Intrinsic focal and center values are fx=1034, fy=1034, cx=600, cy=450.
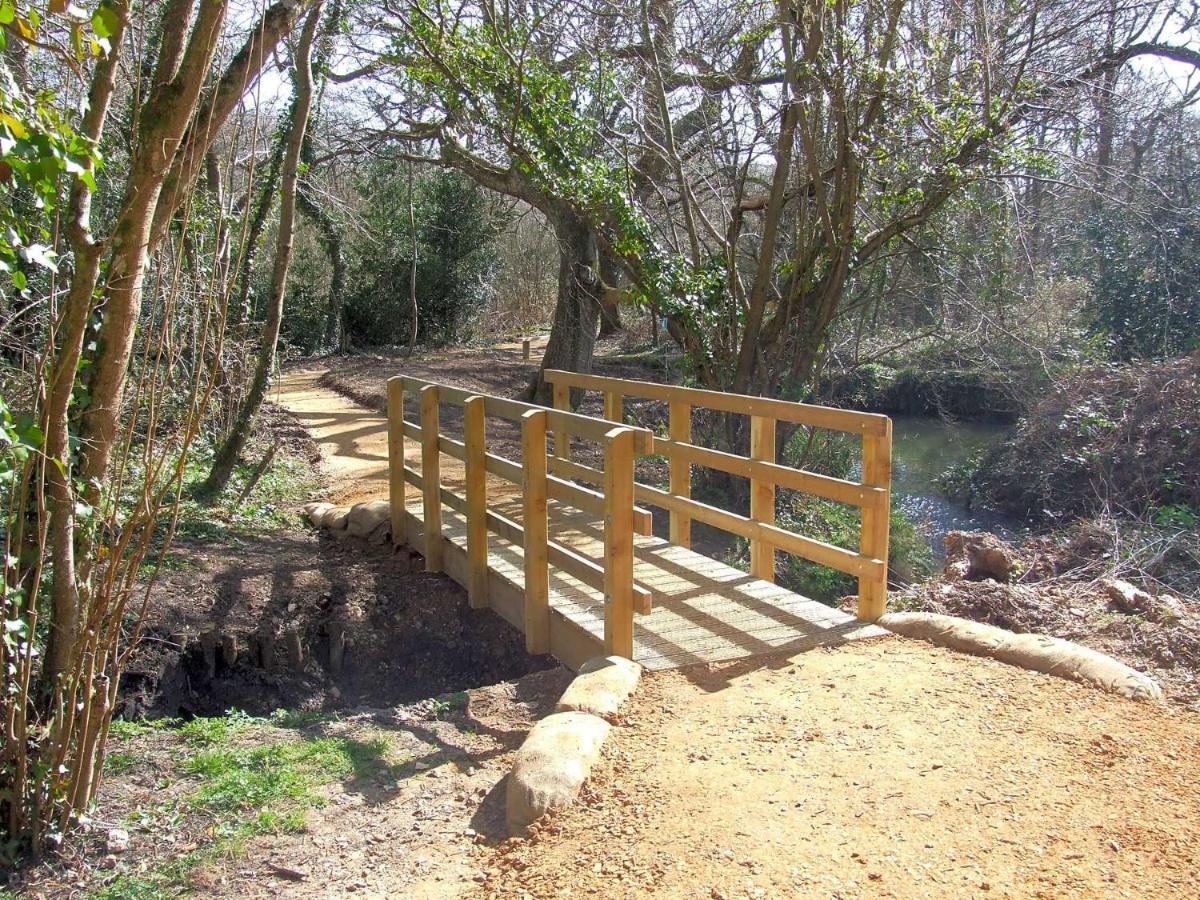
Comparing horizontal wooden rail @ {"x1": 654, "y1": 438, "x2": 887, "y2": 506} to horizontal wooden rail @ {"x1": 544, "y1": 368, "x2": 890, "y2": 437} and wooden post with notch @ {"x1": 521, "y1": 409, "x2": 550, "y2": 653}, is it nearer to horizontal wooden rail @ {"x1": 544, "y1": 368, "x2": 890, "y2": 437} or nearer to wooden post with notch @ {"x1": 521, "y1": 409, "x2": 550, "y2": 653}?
horizontal wooden rail @ {"x1": 544, "y1": 368, "x2": 890, "y2": 437}

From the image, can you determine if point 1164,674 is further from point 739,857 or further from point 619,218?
point 619,218

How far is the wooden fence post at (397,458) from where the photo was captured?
7.82 m

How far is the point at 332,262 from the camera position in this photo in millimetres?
22500

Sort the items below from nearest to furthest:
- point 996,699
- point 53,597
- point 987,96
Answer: point 53,597, point 996,699, point 987,96

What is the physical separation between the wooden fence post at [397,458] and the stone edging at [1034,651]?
4.06 meters

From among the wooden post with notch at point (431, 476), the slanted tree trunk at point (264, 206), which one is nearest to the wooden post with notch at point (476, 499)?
the wooden post with notch at point (431, 476)

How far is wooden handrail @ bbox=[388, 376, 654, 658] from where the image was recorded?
4.68 meters

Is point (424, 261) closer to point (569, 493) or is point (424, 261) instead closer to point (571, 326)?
point (571, 326)

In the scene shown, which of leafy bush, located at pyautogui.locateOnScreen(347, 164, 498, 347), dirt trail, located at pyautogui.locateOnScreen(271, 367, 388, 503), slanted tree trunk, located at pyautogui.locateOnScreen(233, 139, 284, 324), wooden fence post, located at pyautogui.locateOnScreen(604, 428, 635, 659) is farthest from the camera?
leafy bush, located at pyautogui.locateOnScreen(347, 164, 498, 347)

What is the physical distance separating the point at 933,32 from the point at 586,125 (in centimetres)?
331

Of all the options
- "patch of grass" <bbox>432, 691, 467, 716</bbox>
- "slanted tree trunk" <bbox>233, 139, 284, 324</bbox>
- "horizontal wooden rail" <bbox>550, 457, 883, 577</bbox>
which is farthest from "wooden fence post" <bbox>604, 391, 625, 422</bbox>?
"slanted tree trunk" <bbox>233, 139, 284, 324</bbox>

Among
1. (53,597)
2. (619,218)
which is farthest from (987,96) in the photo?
Result: (53,597)

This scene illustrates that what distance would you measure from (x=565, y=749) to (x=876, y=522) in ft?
6.99

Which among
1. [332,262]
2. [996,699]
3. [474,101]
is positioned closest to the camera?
[996,699]
